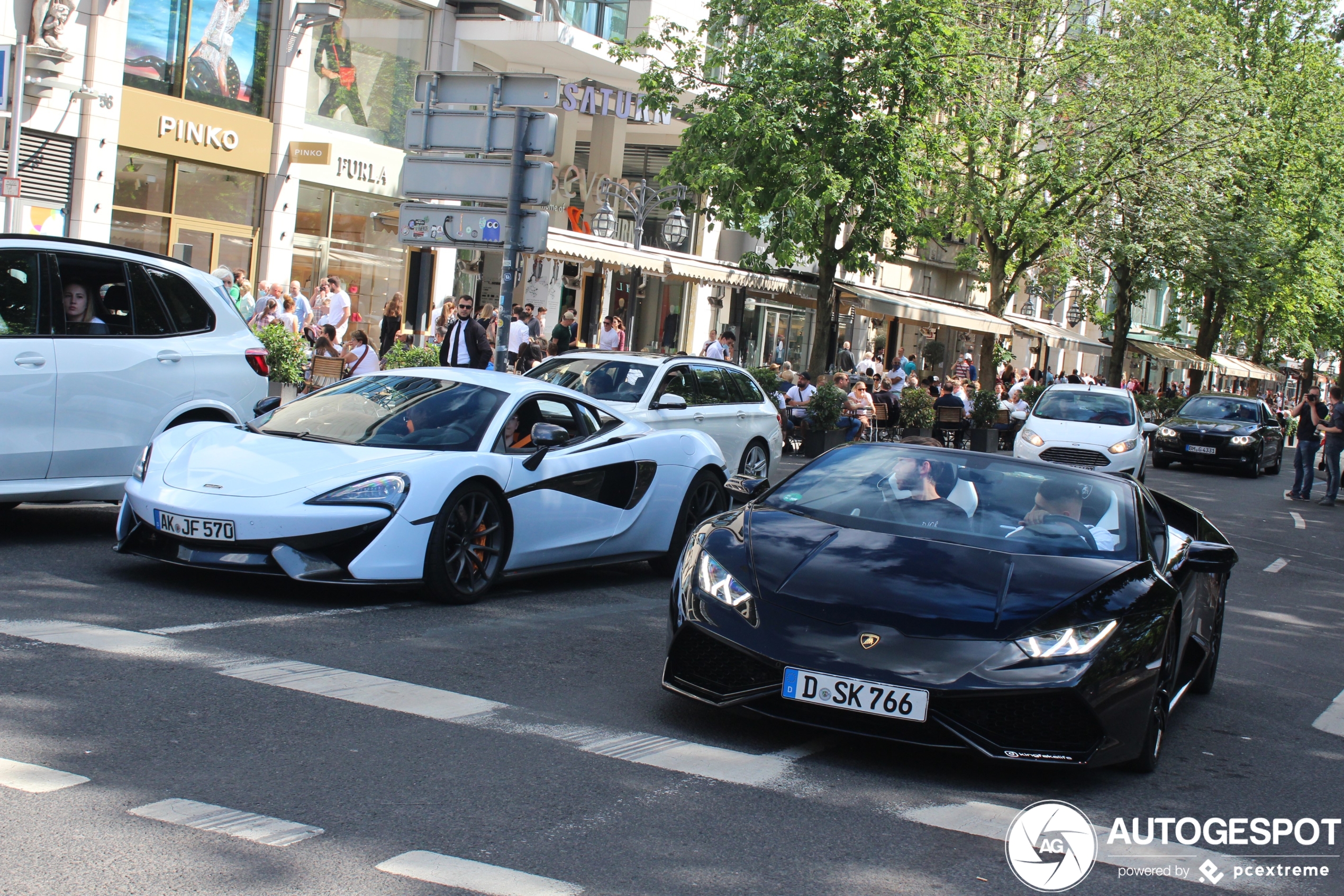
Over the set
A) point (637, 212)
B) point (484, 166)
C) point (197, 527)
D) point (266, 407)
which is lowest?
point (197, 527)

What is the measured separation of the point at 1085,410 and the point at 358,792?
19.5m

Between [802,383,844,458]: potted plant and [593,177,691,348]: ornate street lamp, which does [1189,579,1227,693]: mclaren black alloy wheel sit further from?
[593,177,691,348]: ornate street lamp

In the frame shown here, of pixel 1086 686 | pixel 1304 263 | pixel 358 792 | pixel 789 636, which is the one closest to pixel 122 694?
pixel 358 792

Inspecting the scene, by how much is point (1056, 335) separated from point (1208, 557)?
42219mm

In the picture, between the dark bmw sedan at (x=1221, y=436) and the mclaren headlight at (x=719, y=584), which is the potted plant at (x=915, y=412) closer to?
the dark bmw sedan at (x=1221, y=436)

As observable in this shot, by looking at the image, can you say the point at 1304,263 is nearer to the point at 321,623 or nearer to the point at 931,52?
the point at 931,52

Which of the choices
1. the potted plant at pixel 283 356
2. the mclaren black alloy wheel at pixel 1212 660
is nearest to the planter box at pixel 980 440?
the potted plant at pixel 283 356

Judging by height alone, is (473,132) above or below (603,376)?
above

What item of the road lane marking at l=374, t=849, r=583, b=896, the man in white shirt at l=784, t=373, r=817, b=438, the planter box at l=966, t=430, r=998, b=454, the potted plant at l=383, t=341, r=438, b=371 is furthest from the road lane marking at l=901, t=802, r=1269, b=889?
the planter box at l=966, t=430, r=998, b=454

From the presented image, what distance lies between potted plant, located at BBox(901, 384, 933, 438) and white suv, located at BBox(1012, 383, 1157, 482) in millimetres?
2452

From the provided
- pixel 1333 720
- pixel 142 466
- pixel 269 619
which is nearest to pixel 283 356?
pixel 142 466

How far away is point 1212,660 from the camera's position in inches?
286

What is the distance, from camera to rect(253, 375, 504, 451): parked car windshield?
794 cm

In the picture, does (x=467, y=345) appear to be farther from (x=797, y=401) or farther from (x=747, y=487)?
(x=747, y=487)
